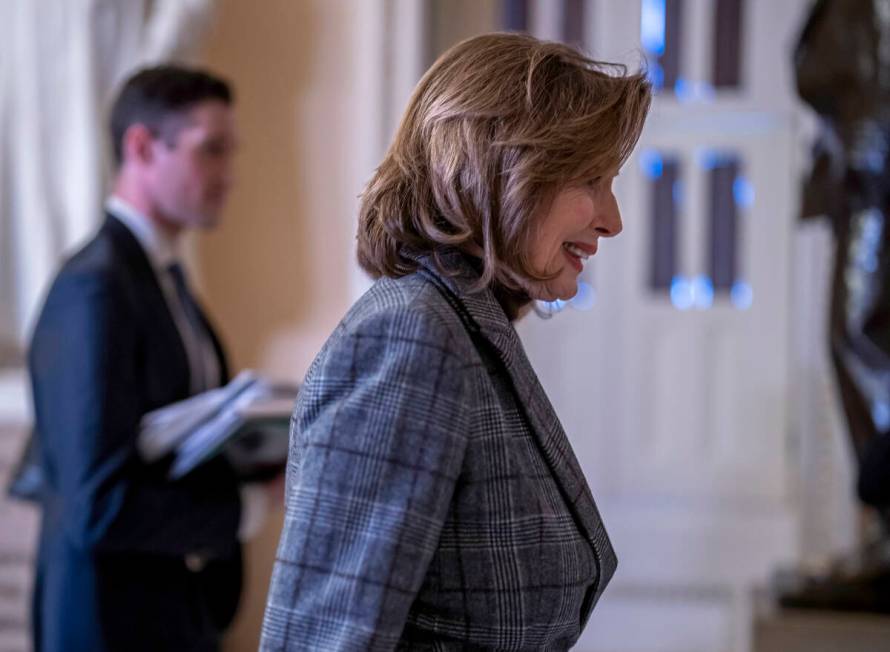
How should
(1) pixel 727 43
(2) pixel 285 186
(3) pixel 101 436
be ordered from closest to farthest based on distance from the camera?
(3) pixel 101 436
(2) pixel 285 186
(1) pixel 727 43

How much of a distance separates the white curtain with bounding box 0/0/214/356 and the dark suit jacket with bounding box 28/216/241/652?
1485 mm

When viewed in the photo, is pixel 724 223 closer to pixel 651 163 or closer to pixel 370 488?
pixel 651 163

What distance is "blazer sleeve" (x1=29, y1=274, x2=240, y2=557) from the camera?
1969mm

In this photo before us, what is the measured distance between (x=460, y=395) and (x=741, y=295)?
14.8 ft

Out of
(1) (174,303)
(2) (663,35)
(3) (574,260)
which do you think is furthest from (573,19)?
(3) (574,260)

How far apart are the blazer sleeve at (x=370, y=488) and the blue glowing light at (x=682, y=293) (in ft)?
14.7

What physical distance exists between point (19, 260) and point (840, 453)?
332 centimetres

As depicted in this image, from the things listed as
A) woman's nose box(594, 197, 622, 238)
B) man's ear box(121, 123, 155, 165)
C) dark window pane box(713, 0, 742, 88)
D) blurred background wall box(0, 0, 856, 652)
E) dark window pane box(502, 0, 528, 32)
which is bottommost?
blurred background wall box(0, 0, 856, 652)

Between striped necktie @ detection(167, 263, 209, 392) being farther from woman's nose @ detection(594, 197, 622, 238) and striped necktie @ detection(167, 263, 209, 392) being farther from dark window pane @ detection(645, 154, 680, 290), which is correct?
dark window pane @ detection(645, 154, 680, 290)

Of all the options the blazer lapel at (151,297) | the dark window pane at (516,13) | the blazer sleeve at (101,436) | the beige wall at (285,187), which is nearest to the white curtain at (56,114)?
the beige wall at (285,187)

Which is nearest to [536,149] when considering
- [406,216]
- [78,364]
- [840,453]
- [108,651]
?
[406,216]

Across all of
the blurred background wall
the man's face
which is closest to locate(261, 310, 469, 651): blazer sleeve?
the man's face

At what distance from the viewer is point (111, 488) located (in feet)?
6.49

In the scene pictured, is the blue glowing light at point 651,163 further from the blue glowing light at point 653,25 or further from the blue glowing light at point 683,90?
the blue glowing light at point 653,25
